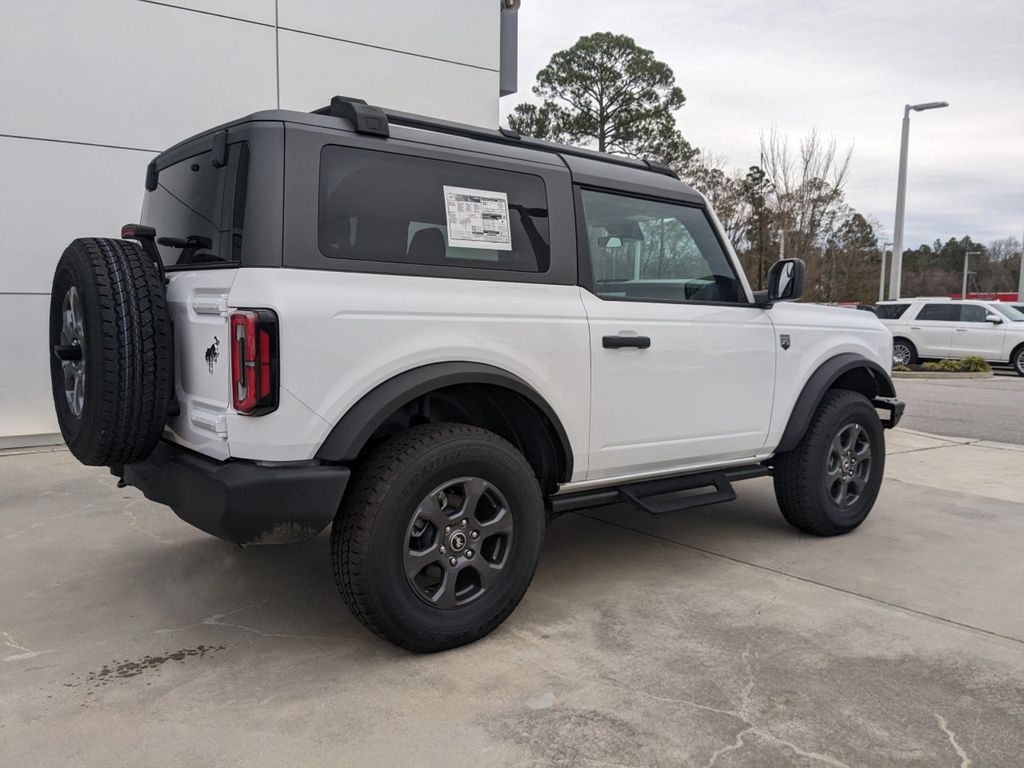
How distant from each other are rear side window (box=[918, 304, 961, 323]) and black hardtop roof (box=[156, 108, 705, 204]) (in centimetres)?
1544

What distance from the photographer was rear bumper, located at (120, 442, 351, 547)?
2658 mm

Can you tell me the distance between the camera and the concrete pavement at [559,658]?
2.45 m

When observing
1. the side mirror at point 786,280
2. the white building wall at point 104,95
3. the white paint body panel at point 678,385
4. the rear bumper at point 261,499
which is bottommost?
the rear bumper at point 261,499

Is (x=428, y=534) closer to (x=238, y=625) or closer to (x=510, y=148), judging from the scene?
(x=238, y=625)

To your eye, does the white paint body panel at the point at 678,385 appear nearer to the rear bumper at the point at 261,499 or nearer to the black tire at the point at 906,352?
the rear bumper at the point at 261,499

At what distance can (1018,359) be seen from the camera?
16750mm

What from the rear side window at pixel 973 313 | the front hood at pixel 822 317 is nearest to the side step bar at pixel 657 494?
the front hood at pixel 822 317

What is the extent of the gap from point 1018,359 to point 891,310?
8.67 ft

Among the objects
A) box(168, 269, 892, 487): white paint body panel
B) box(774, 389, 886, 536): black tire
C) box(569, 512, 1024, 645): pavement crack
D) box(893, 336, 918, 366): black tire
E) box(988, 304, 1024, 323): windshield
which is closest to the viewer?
box(168, 269, 892, 487): white paint body panel

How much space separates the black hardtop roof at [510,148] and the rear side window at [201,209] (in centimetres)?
12

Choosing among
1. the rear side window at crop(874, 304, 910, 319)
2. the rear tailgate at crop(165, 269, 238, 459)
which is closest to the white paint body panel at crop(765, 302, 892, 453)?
the rear tailgate at crop(165, 269, 238, 459)

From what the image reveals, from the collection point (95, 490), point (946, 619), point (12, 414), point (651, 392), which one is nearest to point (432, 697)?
point (651, 392)

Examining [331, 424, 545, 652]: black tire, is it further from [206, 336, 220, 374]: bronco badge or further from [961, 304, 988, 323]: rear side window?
[961, 304, 988, 323]: rear side window

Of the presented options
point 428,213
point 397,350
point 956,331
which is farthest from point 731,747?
point 956,331
